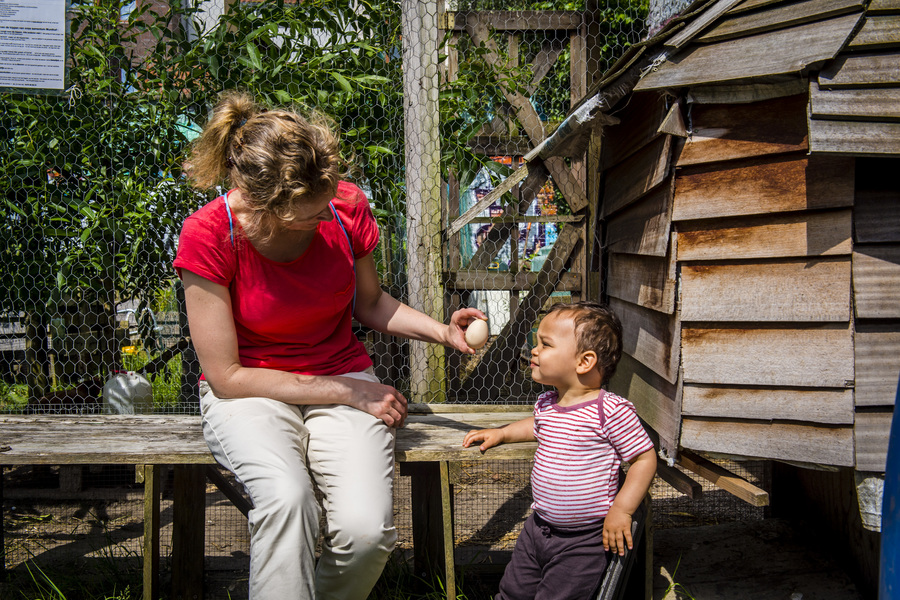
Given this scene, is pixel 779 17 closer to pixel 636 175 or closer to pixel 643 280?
pixel 636 175

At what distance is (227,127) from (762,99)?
155 centimetres

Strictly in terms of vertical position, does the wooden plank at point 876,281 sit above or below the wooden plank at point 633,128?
below

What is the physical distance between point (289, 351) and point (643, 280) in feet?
4.16

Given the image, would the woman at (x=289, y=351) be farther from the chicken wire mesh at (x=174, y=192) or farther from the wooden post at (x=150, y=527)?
the chicken wire mesh at (x=174, y=192)

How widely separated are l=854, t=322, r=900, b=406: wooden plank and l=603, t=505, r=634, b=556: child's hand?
74 centimetres

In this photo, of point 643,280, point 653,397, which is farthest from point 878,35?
point 653,397

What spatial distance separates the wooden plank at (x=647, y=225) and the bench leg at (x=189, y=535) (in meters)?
1.89

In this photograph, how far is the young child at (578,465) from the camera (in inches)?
72.8

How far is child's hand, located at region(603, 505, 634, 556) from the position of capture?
1.79 metres

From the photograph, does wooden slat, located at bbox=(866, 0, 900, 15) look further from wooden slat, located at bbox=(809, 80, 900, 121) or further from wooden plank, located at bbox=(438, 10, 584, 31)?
wooden plank, located at bbox=(438, 10, 584, 31)

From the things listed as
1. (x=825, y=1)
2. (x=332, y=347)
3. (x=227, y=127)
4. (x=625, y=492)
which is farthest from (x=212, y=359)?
(x=825, y=1)

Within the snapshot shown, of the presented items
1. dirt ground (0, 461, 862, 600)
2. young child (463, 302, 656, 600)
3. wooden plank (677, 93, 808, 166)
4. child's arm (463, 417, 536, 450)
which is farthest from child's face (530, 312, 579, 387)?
dirt ground (0, 461, 862, 600)

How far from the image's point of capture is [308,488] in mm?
1796

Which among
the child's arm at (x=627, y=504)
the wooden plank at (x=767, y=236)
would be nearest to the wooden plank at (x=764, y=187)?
the wooden plank at (x=767, y=236)
